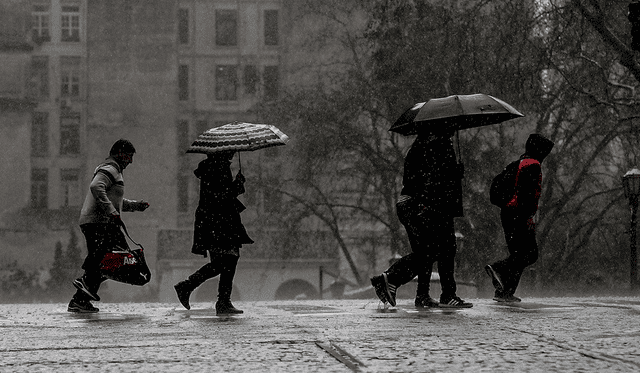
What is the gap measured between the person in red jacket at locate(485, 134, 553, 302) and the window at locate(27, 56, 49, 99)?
53.2m

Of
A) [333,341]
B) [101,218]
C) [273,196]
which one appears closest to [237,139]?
[101,218]

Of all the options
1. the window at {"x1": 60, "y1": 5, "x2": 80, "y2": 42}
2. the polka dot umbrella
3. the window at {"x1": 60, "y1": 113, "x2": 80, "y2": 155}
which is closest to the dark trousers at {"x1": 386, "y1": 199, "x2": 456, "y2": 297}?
the polka dot umbrella

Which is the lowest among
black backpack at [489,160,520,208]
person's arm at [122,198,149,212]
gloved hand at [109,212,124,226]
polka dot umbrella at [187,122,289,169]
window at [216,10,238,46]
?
gloved hand at [109,212,124,226]

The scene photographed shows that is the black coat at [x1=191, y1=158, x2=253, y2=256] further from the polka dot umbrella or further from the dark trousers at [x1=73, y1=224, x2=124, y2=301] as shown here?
the dark trousers at [x1=73, y1=224, x2=124, y2=301]

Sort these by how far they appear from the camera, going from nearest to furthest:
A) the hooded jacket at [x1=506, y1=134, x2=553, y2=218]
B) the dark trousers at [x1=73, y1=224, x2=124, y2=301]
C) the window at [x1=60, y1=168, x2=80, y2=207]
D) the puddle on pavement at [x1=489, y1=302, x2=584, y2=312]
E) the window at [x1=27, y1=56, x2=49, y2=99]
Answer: the puddle on pavement at [x1=489, y1=302, x2=584, y2=312], the dark trousers at [x1=73, y1=224, x2=124, y2=301], the hooded jacket at [x1=506, y1=134, x2=553, y2=218], the window at [x1=60, y1=168, x2=80, y2=207], the window at [x1=27, y1=56, x2=49, y2=99]

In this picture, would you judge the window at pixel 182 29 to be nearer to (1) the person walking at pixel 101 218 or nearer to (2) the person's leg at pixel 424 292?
(1) the person walking at pixel 101 218

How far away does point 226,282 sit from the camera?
10047mm

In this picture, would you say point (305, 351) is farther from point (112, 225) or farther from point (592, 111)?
point (592, 111)

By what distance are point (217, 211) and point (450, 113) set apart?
8.18 feet

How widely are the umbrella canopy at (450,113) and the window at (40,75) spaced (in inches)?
2077

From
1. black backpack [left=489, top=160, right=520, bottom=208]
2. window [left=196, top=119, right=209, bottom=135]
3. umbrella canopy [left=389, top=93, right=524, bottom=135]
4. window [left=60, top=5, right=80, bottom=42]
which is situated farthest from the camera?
window [left=60, top=5, right=80, bottom=42]

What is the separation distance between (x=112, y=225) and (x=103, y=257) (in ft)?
1.07

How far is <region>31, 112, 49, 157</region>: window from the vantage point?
2378 inches

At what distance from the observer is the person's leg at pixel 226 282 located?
990 centimetres
